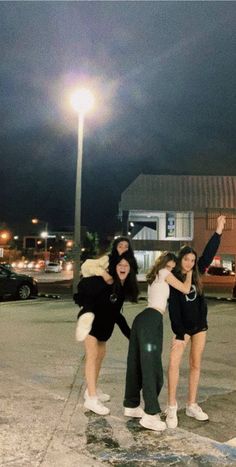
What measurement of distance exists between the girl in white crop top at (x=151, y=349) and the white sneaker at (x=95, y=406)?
212 mm

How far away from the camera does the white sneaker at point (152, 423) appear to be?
15.6ft

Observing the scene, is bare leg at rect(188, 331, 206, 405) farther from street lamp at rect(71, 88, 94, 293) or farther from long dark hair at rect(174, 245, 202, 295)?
street lamp at rect(71, 88, 94, 293)

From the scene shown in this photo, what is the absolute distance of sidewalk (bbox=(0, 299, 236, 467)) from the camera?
13.7 ft

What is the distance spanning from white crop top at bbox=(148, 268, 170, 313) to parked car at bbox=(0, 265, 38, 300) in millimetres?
14424

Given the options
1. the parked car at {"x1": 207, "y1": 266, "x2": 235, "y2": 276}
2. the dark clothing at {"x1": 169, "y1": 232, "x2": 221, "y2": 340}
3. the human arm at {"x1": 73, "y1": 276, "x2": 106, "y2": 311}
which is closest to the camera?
the dark clothing at {"x1": 169, "y1": 232, "x2": 221, "y2": 340}

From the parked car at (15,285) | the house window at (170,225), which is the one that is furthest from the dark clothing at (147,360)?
the house window at (170,225)

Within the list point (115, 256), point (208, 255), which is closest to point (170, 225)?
point (208, 255)

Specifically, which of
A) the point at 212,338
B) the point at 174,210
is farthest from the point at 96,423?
the point at 174,210

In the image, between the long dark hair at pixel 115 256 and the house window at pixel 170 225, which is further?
the house window at pixel 170 225

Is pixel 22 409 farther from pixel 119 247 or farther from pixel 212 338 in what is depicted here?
pixel 212 338

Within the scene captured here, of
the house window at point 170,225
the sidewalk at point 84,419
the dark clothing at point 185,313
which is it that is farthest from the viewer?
the house window at point 170,225

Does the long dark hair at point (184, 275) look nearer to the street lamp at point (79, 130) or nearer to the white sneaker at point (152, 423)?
the white sneaker at point (152, 423)

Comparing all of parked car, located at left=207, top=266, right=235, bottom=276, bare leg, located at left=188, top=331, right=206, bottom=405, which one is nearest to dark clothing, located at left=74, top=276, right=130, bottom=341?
bare leg, located at left=188, top=331, right=206, bottom=405

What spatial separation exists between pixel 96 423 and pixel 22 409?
828 millimetres
